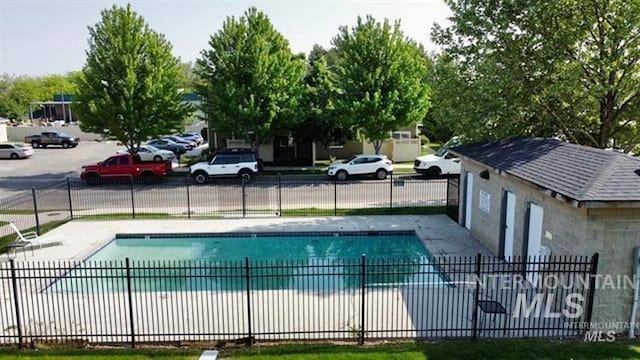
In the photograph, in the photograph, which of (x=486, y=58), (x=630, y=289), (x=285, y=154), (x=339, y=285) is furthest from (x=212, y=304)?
(x=285, y=154)

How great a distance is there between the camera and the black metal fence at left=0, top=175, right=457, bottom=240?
19250mm

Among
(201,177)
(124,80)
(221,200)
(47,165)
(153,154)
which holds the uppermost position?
(124,80)

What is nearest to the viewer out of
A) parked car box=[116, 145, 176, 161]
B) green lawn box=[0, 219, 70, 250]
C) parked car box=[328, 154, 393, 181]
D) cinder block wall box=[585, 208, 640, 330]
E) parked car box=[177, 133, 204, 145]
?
cinder block wall box=[585, 208, 640, 330]

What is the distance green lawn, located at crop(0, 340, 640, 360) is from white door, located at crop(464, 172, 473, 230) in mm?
7906

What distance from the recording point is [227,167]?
87.5 feet

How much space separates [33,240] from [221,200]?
8.48m

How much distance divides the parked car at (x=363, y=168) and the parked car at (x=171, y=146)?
17.4 metres

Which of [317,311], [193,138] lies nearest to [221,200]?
[317,311]

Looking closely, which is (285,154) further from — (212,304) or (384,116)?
(212,304)

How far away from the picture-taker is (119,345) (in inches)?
348

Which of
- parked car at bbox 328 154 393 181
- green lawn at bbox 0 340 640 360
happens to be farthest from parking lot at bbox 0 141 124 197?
green lawn at bbox 0 340 640 360

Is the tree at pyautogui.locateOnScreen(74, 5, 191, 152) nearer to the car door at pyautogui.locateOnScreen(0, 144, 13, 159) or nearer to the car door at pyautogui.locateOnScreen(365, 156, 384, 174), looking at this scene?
the car door at pyautogui.locateOnScreen(365, 156, 384, 174)

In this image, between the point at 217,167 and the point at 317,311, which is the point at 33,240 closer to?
the point at 317,311

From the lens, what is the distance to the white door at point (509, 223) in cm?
1276
